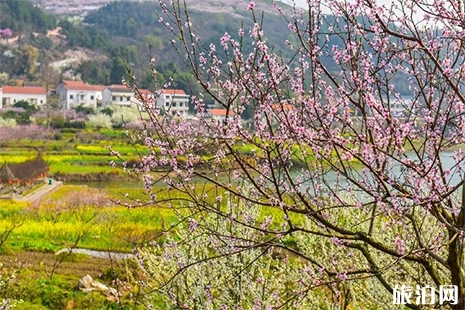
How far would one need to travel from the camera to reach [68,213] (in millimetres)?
18422

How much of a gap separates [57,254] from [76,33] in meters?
121

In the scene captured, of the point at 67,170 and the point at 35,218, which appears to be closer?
the point at 35,218

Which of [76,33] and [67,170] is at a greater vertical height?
[76,33]

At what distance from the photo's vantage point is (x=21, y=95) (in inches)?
3169

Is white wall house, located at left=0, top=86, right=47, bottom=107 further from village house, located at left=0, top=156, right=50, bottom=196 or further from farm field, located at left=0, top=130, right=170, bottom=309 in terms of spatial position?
farm field, located at left=0, top=130, right=170, bottom=309

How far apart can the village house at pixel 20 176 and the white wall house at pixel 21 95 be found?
5267 cm

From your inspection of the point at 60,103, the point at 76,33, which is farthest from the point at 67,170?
the point at 76,33

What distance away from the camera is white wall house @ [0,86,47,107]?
79625 mm

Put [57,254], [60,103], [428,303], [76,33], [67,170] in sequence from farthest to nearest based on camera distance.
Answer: [76,33] < [60,103] < [67,170] < [57,254] < [428,303]

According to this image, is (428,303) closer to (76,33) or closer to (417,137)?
(417,137)

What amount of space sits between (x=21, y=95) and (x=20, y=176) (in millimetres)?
57732

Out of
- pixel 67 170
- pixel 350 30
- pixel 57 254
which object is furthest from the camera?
pixel 67 170

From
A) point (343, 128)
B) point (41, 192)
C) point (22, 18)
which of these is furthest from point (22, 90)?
point (343, 128)

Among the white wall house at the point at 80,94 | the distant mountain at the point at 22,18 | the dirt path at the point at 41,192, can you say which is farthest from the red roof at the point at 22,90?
the dirt path at the point at 41,192
